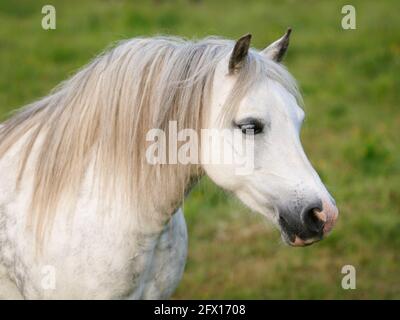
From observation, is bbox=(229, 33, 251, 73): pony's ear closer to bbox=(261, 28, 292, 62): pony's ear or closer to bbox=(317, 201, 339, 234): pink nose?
bbox=(261, 28, 292, 62): pony's ear

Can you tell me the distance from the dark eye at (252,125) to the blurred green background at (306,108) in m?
0.42

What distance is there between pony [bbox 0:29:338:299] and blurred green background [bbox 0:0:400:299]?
0.35m

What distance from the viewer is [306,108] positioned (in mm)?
8984

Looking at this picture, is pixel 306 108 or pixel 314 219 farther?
pixel 306 108

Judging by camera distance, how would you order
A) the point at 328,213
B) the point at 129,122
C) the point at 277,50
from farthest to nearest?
the point at 277,50 → the point at 129,122 → the point at 328,213

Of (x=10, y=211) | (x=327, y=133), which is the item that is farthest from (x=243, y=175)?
(x=327, y=133)

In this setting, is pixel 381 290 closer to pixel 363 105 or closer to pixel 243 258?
pixel 243 258

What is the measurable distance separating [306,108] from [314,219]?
612 cm

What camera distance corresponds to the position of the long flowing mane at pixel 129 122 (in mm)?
3160

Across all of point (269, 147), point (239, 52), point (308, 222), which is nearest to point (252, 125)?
point (269, 147)

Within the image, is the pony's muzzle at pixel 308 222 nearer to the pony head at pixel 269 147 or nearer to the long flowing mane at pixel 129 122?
the pony head at pixel 269 147

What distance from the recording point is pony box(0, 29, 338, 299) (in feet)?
10.0

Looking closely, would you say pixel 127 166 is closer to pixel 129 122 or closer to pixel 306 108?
pixel 129 122

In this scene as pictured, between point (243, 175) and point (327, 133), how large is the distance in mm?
5591
